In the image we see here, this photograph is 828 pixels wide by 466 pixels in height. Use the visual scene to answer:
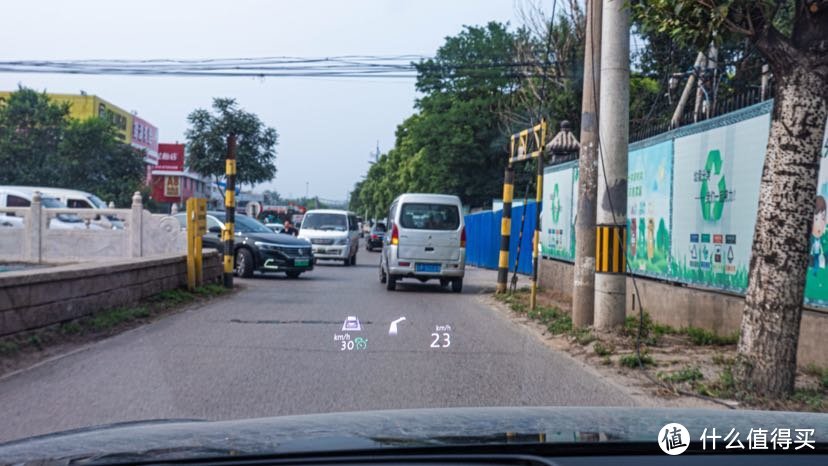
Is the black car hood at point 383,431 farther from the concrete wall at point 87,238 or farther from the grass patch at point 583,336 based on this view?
the concrete wall at point 87,238

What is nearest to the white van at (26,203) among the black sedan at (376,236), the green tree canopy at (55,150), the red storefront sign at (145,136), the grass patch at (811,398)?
the green tree canopy at (55,150)

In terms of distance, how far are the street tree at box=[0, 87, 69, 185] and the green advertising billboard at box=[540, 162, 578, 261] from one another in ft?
109

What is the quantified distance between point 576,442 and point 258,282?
681 inches

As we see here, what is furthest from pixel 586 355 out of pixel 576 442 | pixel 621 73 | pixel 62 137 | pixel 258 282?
pixel 62 137

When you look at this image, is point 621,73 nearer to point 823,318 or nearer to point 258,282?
point 823,318

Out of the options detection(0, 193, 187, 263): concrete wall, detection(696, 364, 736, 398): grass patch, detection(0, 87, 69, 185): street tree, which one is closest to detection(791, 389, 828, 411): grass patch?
detection(696, 364, 736, 398): grass patch

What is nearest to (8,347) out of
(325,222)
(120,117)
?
(325,222)

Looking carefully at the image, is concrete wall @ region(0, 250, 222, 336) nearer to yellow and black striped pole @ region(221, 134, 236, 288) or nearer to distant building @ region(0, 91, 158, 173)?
yellow and black striped pole @ region(221, 134, 236, 288)

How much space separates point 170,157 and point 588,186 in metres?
57.3

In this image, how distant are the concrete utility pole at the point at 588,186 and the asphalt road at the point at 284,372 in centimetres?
88

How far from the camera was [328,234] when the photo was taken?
27391mm

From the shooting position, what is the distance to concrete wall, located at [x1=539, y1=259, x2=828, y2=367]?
7832 mm

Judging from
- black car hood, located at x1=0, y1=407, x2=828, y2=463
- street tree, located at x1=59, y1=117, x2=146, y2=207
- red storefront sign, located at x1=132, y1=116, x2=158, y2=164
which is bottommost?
black car hood, located at x1=0, y1=407, x2=828, y2=463

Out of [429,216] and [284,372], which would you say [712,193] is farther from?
[429,216]
